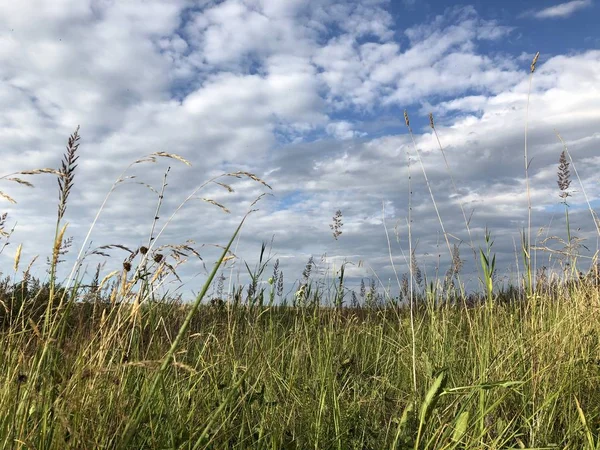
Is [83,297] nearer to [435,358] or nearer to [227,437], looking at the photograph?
[227,437]

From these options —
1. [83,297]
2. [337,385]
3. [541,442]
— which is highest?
[83,297]

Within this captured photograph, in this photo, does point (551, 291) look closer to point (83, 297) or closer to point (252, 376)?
point (252, 376)

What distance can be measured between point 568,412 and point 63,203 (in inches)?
108

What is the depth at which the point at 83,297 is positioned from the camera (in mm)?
2787

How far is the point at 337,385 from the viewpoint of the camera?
279 cm

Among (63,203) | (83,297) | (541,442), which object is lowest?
(541,442)

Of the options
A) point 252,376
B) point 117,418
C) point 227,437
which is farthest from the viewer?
point 252,376

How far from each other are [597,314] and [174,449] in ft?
11.5

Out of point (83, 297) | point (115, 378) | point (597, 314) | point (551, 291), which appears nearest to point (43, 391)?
point (115, 378)

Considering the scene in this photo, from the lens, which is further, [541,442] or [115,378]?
[541,442]

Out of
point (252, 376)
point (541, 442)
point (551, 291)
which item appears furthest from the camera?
point (551, 291)

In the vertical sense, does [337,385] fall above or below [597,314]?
below

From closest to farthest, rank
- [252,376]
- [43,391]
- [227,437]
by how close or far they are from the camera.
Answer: [43,391] → [227,437] → [252,376]

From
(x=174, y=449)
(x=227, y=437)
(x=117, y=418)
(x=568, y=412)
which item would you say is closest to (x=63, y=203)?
(x=117, y=418)
